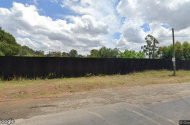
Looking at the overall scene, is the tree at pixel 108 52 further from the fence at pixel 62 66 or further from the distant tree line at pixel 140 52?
the fence at pixel 62 66

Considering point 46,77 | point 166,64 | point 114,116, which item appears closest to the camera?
point 114,116

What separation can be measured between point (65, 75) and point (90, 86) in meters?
4.16

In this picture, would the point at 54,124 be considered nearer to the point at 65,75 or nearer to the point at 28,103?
the point at 28,103

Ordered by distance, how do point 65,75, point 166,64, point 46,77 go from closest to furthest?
point 46,77 < point 65,75 < point 166,64

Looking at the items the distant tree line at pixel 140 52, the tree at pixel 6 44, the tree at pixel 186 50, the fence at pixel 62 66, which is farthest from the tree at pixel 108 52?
the fence at pixel 62 66

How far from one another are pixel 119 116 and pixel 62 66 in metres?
8.04

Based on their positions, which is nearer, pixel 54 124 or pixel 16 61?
pixel 54 124

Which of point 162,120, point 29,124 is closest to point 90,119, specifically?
point 29,124

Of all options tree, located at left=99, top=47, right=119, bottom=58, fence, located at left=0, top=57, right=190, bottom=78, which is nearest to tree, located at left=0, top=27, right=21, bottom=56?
fence, located at left=0, top=57, right=190, bottom=78

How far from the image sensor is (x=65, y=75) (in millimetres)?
10773

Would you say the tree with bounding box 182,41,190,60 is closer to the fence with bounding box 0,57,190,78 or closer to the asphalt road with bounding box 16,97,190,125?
the fence with bounding box 0,57,190,78

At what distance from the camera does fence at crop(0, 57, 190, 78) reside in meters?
9.04

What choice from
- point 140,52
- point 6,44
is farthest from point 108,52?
point 6,44

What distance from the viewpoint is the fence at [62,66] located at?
9.04 metres
